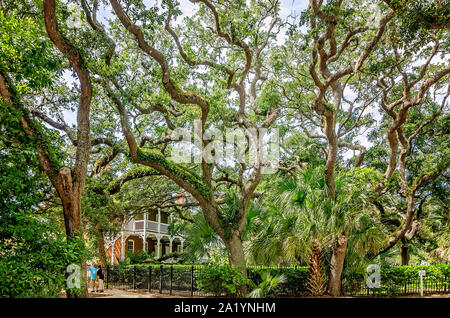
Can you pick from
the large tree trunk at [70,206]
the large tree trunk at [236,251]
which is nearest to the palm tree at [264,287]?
the large tree trunk at [236,251]

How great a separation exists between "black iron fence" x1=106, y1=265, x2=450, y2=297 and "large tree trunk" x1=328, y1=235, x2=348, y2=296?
2.81 feet

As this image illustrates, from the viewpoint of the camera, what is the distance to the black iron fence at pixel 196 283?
470 inches

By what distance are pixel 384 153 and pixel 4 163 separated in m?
16.7

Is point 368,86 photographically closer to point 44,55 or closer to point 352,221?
point 352,221

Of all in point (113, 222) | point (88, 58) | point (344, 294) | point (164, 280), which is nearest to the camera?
point (88, 58)

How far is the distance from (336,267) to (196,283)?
17.5ft

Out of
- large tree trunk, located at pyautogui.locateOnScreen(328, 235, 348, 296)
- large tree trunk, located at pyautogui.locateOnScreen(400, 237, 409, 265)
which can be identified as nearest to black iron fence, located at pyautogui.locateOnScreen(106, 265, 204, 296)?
large tree trunk, located at pyautogui.locateOnScreen(328, 235, 348, 296)

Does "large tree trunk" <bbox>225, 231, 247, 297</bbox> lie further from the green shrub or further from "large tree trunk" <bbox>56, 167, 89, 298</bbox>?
"large tree trunk" <bbox>56, 167, 89, 298</bbox>

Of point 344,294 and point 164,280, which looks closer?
point 344,294

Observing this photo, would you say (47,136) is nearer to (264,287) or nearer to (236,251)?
(236,251)

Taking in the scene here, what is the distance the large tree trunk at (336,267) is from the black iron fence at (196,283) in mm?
855

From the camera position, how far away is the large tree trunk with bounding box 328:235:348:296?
386 inches
